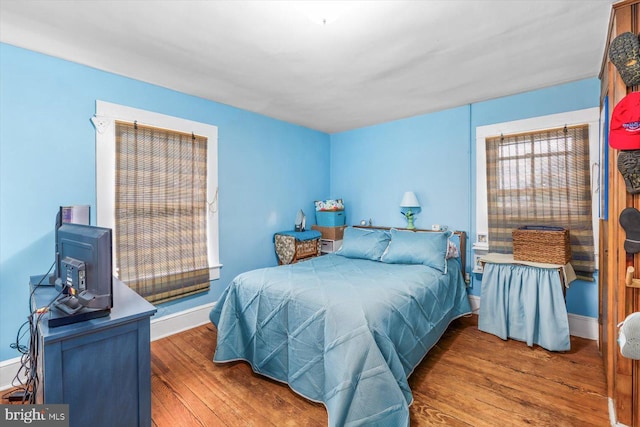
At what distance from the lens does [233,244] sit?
137 inches

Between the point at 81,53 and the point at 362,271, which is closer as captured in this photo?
the point at 81,53

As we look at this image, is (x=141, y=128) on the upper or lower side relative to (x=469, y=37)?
lower

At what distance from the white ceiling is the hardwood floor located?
2.47m

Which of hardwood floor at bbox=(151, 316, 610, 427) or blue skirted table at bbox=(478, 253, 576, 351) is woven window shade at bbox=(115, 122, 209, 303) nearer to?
hardwood floor at bbox=(151, 316, 610, 427)

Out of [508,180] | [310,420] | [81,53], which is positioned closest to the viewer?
[310,420]

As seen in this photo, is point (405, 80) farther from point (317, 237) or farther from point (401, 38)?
point (317, 237)

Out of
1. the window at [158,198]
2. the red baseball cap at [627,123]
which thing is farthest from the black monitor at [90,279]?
the red baseball cap at [627,123]

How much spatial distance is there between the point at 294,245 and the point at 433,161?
6.83 ft

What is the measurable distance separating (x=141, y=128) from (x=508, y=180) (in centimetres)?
376

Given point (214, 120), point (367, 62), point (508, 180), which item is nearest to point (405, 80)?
point (367, 62)

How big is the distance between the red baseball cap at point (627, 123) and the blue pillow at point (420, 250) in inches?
62.8

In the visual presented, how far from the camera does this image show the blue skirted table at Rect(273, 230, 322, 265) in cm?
378

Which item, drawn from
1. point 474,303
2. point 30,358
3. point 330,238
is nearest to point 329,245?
point 330,238

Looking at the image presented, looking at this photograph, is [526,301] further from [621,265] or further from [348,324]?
[348,324]
